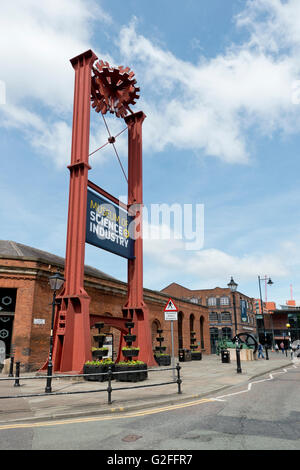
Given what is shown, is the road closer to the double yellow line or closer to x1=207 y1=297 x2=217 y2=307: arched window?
the double yellow line

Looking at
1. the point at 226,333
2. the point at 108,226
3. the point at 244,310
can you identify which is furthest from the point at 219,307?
the point at 108,226

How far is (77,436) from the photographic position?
5.73 m

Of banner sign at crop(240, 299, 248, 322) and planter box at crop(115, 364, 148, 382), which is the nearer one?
planter box at crop(115, 364, 148, 382)

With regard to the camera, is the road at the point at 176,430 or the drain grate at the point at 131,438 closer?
the road at the point at 176,430

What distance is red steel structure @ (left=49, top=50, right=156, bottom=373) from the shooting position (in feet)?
50.0

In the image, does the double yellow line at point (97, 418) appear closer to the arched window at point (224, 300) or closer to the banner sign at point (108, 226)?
the banner sign at point (108, 226)

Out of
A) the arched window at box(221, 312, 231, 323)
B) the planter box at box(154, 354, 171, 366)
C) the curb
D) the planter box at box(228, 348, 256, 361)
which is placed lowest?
the planter box at box(228, 348, 256, 361)

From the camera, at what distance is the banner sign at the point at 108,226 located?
17641mm

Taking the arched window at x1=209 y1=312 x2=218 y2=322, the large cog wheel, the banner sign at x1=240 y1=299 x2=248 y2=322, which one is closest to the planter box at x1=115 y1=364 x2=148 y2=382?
the large cog wheel

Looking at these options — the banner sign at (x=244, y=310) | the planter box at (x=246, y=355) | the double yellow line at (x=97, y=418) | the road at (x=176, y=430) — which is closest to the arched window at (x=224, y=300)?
the banner sign at (x=244, y=310)

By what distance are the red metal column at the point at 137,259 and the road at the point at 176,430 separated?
10.7 meters

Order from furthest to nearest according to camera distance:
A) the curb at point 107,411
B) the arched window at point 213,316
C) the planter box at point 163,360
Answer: the arched window at point 213,316 → the planter box at point 163,360 → the curb at point 107,411

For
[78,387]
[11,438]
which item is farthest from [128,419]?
[78,387]
